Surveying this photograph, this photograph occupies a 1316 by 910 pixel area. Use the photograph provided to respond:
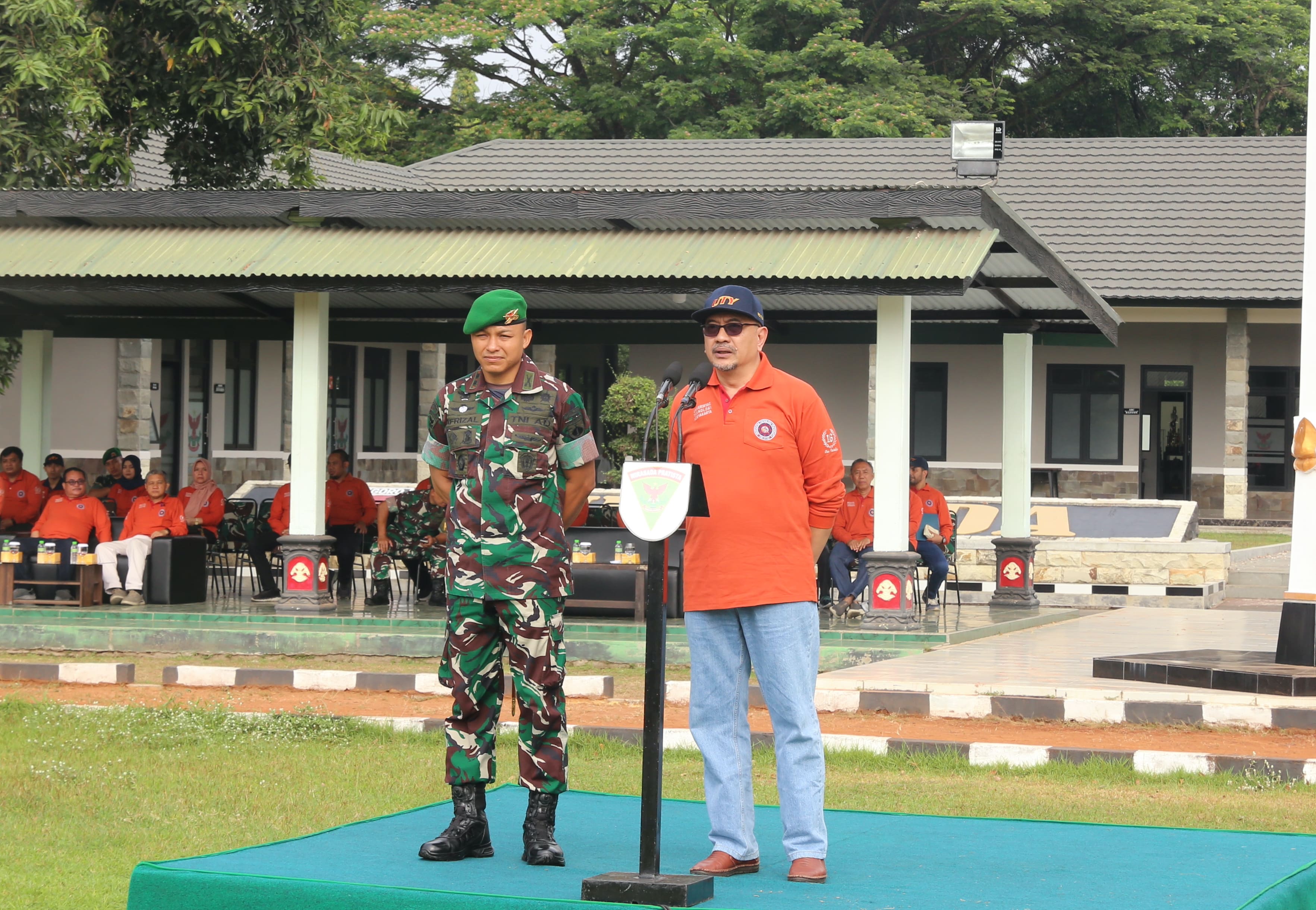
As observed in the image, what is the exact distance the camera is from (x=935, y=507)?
1505 centimetres

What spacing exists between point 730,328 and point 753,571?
78 centimetres

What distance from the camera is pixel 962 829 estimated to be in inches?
245

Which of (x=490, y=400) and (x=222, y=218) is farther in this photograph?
(x=222, y=218)

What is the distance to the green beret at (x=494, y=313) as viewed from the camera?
5.62 m

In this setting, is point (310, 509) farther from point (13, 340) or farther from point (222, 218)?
point (13, 340)

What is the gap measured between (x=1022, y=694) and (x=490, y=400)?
5.57 metres

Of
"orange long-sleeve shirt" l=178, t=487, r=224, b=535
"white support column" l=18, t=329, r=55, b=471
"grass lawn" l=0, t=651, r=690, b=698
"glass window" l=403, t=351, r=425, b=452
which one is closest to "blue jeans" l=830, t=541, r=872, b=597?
"grass lawn" l=0, t=651, r=690, b=698

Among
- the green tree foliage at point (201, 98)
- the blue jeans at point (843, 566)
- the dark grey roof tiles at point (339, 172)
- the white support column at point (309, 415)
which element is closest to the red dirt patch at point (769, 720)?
the white support column at point (309, 415)

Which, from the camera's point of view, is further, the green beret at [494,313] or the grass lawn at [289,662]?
the grass lawn at [289,662]

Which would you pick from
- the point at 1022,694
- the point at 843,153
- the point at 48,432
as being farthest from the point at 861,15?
the point at 1022,694

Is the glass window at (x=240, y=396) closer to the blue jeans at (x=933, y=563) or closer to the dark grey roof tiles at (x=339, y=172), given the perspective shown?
the dark grey roof tiles at (x=339, y=172)

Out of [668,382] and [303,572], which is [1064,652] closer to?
[303,572]

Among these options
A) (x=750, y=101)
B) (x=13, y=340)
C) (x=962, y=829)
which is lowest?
(x=962, y=829)

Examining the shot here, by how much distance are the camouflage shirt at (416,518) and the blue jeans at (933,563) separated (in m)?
4.21
